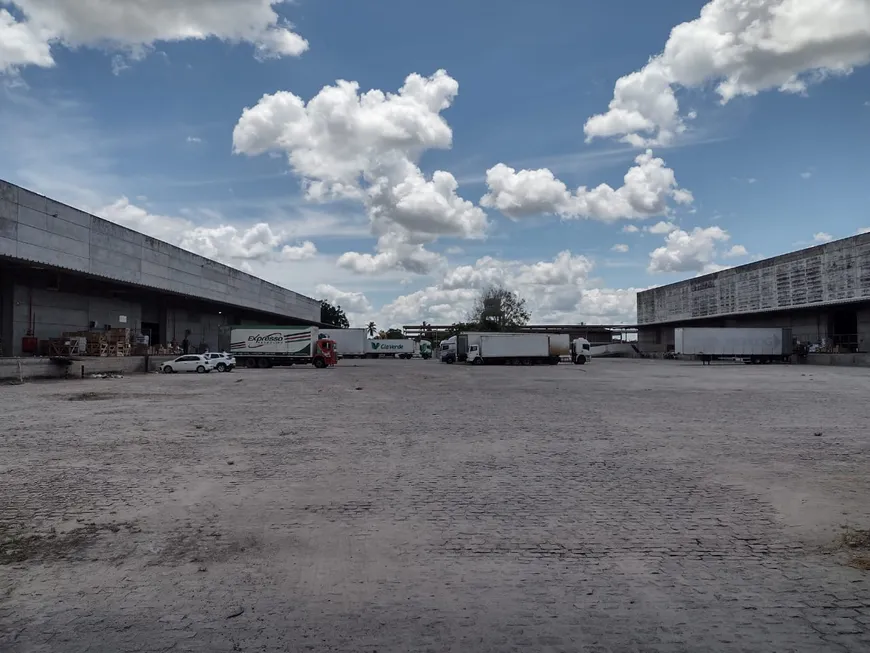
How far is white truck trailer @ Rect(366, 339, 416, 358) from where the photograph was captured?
91625 millimetres

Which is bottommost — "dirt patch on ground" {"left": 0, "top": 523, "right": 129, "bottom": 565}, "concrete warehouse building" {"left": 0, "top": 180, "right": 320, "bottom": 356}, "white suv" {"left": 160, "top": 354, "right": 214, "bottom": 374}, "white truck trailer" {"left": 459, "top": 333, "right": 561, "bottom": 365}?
"dirt patch on ground" {"left": 0, "top": 523, "right": 129, "bottom": 565}

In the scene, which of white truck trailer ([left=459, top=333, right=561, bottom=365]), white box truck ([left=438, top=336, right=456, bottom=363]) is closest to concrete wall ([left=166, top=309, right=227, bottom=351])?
white box truck ([left=438, top=336, right=456, bottom=363])

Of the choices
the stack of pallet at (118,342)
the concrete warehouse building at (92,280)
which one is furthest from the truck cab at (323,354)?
the stack of pallet at (118,342)

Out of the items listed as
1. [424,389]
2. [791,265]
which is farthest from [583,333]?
[424,389]

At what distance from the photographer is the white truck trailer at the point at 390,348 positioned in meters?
91.6

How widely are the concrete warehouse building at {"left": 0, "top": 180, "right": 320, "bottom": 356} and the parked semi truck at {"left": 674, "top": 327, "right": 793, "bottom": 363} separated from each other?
42.9 meters

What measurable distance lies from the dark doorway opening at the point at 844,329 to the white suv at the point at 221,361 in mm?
53010

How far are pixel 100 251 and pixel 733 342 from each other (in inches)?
2088

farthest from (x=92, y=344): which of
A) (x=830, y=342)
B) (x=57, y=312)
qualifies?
(x=830, y=342)

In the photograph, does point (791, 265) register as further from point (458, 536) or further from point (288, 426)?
point (458, 536)

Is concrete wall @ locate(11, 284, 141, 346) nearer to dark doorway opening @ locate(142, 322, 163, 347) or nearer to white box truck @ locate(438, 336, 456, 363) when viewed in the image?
dark doorway opening @ locate(142, 322, 163, 347)

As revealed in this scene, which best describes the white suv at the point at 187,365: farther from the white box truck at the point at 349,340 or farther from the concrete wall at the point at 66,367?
the white box truck at the point at 349,340

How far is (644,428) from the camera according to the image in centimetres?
1412

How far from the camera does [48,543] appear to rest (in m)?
6.23
